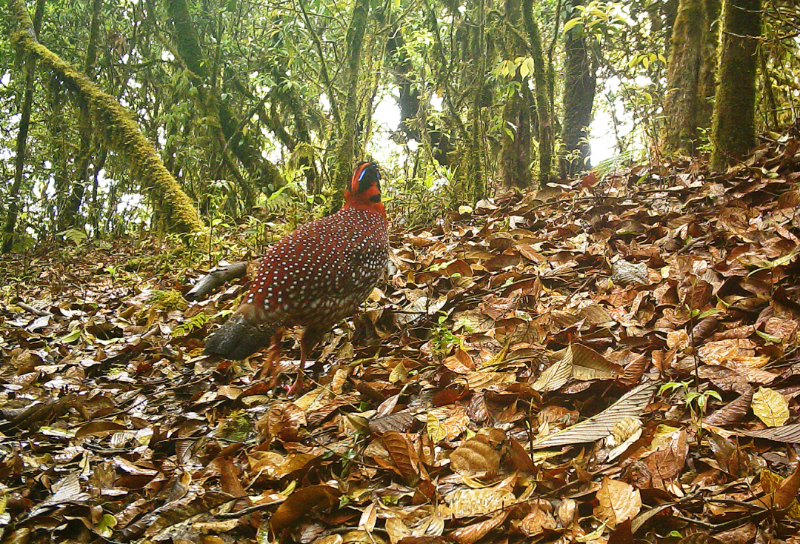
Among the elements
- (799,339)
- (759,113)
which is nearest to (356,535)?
(799,339)

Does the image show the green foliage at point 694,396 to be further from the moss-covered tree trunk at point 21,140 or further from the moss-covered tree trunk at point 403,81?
the moss-covered tree trunk at point 21,140

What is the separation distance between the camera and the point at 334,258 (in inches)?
138

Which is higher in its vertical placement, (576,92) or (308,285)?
(576,92)

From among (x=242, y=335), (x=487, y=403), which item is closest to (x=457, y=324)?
(x=487, y=403)

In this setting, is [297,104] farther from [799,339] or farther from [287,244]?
[799,339]

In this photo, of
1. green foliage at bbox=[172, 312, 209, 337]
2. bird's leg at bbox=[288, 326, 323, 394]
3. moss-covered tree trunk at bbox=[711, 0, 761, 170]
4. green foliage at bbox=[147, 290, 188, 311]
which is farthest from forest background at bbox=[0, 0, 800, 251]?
bird's leg at bbox=[288, 326, 323, 394]

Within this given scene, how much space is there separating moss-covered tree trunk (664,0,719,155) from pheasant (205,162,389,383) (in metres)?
4.07

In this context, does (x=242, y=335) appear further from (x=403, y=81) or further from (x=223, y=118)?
(x=403, y=81)

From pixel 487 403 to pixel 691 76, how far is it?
16.9 ft

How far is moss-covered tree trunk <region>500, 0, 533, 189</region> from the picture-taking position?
21.0 ft

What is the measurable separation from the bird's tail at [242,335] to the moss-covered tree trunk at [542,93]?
3505 mm

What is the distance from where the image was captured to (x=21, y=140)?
30.6 feet

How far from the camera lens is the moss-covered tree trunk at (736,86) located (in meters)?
4.65

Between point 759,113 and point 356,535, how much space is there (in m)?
5.58
